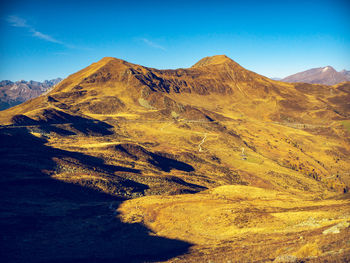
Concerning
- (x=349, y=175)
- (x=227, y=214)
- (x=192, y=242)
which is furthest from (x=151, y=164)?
(x=349, y=175)

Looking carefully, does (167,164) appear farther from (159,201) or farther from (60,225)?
(60,225)

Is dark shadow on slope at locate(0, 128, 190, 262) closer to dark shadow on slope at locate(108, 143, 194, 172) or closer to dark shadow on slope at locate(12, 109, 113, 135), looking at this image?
dark shadow on slope at locate(108, 143, 194, 172)

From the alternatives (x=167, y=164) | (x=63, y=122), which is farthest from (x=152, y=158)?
(x=63, y=122)

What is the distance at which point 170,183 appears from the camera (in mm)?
69688

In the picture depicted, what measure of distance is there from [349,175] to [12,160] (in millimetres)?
150884

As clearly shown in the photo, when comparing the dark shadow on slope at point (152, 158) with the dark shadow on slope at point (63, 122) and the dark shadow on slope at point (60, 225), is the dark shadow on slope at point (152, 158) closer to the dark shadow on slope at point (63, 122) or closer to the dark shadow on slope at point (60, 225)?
the dark shadow on slope at point (60, 225)

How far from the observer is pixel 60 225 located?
132 feet

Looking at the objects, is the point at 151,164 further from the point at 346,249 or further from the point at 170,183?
the point at 346,249

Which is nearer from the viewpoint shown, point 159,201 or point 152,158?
point 159,201

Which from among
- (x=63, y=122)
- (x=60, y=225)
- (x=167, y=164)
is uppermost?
(x=63, y=122)

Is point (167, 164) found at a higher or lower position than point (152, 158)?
lower

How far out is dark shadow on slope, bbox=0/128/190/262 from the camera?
31078 millimetres

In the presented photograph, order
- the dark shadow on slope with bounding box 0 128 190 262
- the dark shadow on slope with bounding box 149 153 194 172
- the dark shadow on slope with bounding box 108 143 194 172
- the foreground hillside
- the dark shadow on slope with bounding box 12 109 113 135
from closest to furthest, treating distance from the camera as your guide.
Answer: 1. the foreground hillside
2. the dark shadow on slope with bounding box 0 128 190 262
3. the dark shadow on slope with bounding box 149 153 194 172
4. the dark shadow on slope with bounding box 108 143 194 172
5. the dark shadow on slope with bounding box 12 109 113 135

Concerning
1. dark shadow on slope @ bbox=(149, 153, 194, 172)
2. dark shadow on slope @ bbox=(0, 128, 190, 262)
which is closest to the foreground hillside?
dark shadow on slope @ bbox=(0, 128, 190, 262)
